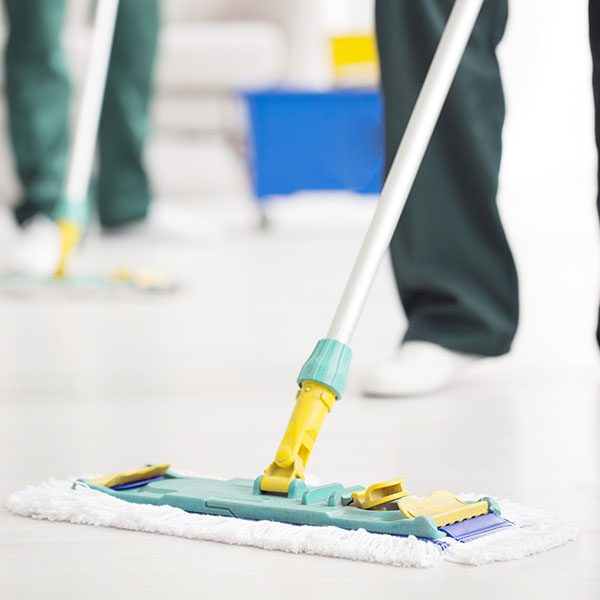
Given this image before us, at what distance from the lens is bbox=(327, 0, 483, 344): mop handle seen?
88 centimetres

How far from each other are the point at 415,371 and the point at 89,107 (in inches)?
40.8

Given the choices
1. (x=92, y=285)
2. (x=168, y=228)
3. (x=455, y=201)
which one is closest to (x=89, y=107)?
(x=92, y=285)

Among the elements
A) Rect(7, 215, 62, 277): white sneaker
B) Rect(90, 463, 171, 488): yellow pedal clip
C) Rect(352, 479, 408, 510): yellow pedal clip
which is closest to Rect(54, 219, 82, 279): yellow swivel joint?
Rect(7, 215, 62, 277): white sneaker

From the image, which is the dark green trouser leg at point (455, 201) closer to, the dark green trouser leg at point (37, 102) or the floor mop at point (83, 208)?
the floor mop at point (83, 208)

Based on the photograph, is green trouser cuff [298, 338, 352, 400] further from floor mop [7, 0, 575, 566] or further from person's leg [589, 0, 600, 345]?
person's leg [589, 0, 600, 345]

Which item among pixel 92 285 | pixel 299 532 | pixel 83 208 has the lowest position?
pixel 299 532

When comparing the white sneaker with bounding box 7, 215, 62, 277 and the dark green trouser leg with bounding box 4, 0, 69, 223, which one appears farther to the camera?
the dark green trouser leg with bounding box 4, 0, 69, 223

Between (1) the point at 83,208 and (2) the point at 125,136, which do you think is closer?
(1) the point at 83,208

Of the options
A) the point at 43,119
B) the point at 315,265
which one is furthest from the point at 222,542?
the point at 43,119

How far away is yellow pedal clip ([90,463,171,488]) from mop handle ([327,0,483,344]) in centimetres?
15

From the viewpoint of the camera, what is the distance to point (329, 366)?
0.86 metres

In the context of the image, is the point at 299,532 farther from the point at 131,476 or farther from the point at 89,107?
the point at 89,107

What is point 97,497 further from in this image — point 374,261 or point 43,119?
point 43,119

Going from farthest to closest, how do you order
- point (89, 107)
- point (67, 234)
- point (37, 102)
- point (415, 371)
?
point (37, 102)
point (89, 107)
point (67, 234)
point (415, 371)
